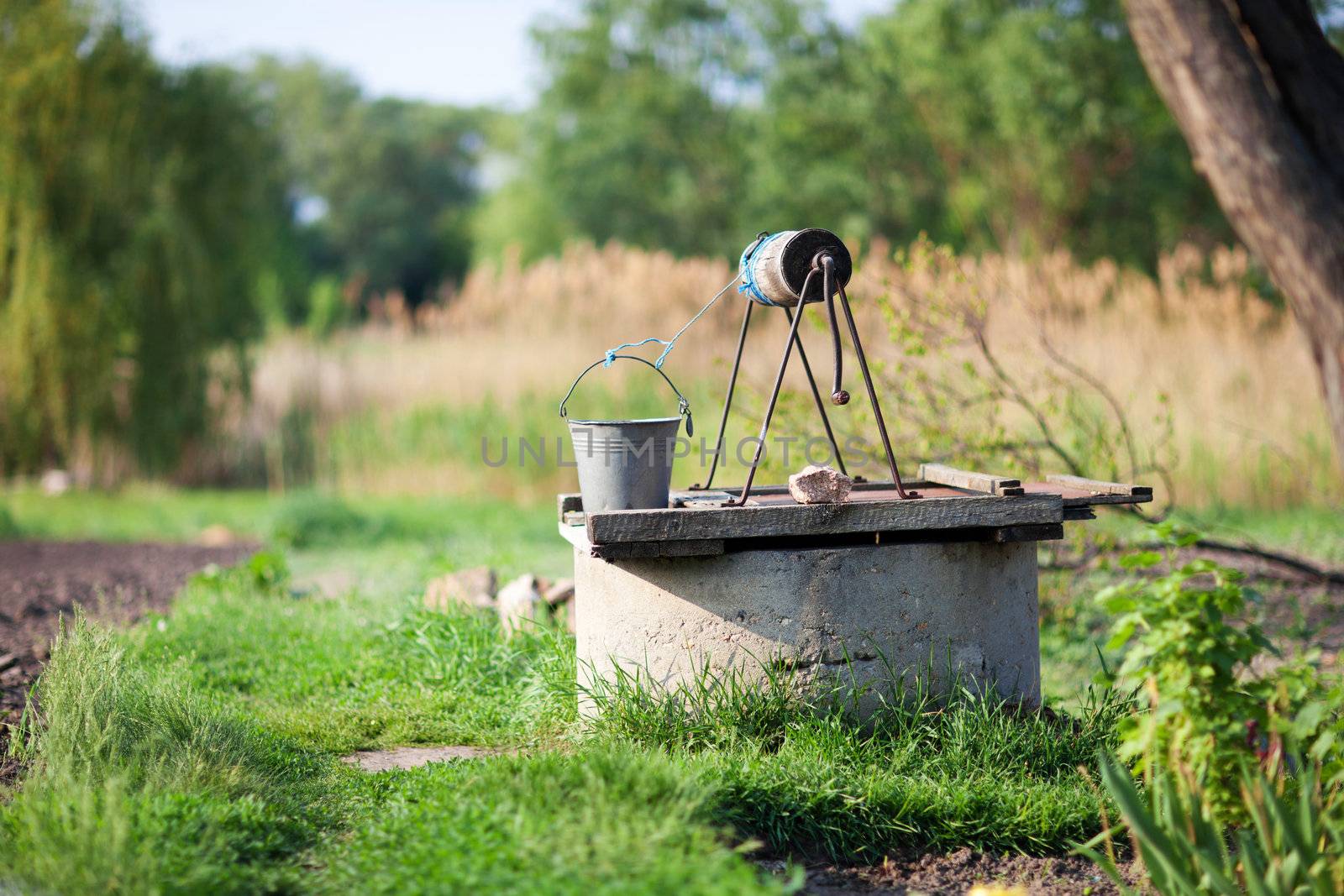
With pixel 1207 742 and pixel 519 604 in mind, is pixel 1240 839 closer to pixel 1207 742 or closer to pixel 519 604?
pixel 1207 742

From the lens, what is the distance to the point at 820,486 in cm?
372

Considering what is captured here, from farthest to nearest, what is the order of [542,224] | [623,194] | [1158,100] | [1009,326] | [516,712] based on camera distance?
1. [542,224]
2. [623,194]
3. [1158,100]
4. [1009,326]
5. [516,712]

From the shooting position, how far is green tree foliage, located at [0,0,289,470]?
1070cm

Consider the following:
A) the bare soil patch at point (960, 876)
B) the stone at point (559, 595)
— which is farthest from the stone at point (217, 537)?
the bare soil patch at point (960, 876)

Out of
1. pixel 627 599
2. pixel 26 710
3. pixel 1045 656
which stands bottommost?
pixel 1045 656

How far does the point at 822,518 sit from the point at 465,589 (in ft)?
8.47

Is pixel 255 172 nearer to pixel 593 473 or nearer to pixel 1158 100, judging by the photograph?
pixel 593 473

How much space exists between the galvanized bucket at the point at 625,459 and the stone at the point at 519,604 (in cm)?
119

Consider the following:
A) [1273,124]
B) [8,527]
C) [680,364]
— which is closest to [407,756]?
[1273,124]

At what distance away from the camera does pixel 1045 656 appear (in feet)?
19.0

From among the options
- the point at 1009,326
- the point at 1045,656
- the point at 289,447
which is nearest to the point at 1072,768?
the point at 1045,656

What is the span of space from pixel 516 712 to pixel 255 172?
970 cm

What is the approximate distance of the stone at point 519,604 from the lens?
4.98 meters

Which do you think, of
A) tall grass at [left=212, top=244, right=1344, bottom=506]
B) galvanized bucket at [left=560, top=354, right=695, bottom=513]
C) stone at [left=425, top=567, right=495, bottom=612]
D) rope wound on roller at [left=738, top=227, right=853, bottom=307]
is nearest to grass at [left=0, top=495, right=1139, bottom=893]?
stone at [left=425, top=567, right=495, bottom=612]
